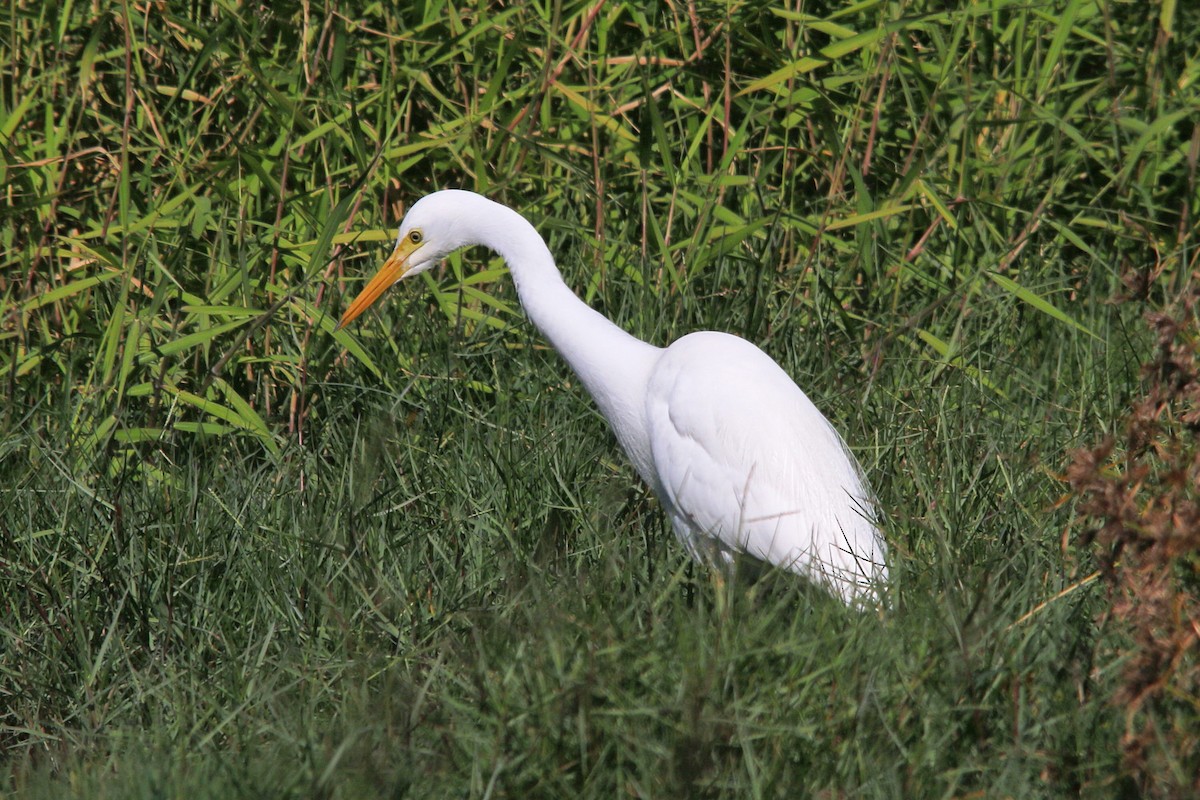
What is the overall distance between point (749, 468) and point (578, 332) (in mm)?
449

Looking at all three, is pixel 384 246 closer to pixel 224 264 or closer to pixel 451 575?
pixel 224 264

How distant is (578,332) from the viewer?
2805 mm

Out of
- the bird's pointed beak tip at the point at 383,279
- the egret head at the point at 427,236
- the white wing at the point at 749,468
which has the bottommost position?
the white wing at the point at 749,468

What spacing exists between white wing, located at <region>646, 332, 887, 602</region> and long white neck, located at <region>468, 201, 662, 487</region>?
9 cm

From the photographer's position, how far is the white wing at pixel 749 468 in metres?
2.64

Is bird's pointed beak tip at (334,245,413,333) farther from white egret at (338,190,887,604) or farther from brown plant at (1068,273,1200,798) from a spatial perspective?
brown plant at (1068,273,1200,798)

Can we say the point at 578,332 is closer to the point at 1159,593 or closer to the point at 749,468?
the point at 749,468

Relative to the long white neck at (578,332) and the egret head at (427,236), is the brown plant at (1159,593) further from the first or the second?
the egret head at (427,236)

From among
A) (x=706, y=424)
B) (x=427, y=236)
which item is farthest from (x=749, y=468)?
(x=427, y=236)

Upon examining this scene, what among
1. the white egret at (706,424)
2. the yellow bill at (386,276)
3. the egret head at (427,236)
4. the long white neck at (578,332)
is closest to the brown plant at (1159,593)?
the white egret at (706,424)

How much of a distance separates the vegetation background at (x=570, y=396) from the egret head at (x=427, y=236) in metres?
0.17

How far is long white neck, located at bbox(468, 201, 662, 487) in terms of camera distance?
2797 mm

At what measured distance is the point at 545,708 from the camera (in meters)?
1.90

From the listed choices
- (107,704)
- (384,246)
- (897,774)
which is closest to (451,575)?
(107,704)
